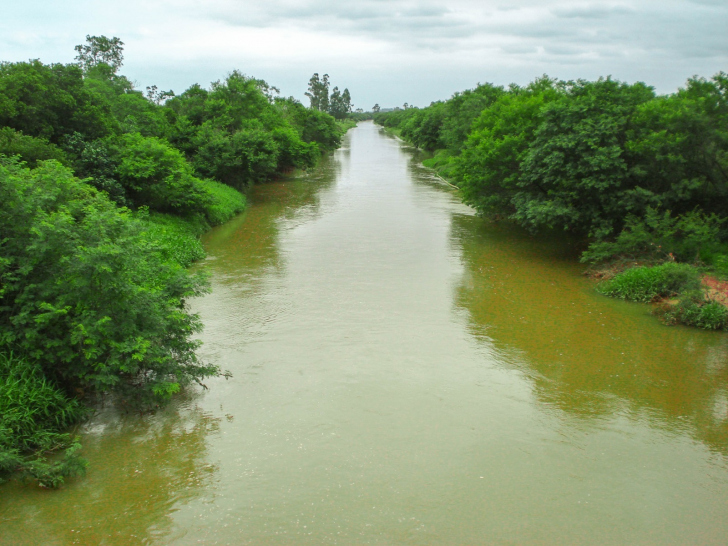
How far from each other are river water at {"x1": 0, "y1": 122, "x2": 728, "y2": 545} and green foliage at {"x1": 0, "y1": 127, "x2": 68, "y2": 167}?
6206 mm

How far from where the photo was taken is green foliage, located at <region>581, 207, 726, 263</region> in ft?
49.4

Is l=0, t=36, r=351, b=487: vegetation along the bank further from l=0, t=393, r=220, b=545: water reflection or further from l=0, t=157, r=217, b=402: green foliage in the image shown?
l=0, t=393, r=220, b=545: water reflection

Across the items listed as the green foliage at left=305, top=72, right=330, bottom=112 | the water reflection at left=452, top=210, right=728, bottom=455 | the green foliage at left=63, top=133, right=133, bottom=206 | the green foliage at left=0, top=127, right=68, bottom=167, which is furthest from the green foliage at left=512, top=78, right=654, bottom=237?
the green foliage at left=305, top=72, right=330, bottom=112

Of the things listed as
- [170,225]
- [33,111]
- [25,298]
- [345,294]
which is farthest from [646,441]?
[33,111]

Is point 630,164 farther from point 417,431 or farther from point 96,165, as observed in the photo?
point 96,165

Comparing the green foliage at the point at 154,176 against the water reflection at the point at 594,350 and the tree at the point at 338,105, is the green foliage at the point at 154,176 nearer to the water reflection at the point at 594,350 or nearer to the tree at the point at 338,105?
the water reflection at the point at 594,350

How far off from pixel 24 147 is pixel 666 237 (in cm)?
1767

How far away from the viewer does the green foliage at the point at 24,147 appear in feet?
50.6

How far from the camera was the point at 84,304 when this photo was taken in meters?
8.24

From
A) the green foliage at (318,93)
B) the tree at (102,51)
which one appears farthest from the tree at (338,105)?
the tree at (102,51)

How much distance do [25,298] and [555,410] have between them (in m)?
8.36

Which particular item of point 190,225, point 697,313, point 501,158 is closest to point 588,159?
point 501,158

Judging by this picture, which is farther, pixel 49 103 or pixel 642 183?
pixel 49 103

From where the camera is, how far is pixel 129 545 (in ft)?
20.6
